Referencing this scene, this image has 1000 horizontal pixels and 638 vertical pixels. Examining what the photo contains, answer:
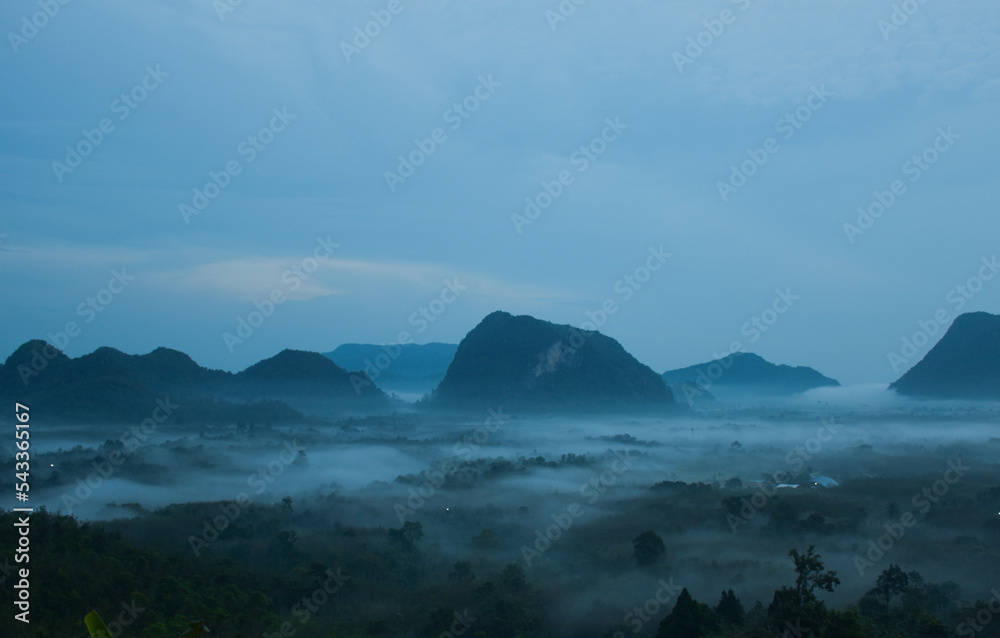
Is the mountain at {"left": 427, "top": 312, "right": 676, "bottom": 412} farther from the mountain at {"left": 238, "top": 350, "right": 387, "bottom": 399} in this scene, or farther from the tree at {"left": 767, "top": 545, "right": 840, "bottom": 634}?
the tree at {"left": 767, "top": 545, "right": 840, "bottom": 634}

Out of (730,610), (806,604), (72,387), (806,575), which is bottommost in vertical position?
(730,610)

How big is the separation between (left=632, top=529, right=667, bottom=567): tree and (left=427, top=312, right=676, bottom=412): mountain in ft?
313

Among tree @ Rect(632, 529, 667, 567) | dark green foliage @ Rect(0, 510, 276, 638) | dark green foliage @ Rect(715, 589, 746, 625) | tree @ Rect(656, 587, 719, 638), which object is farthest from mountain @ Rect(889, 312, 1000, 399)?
dark green foliage @ Rect(0, 510, 276, 638)

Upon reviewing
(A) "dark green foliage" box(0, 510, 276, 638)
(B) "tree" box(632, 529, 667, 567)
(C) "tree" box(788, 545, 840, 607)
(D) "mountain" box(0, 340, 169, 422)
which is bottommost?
(B) "tree" box(632, 529, 667, 567)

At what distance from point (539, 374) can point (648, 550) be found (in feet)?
333

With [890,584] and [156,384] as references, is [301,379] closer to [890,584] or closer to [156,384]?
[156,384]

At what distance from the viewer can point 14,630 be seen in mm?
15883

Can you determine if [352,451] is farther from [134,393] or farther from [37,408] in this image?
[37,408]

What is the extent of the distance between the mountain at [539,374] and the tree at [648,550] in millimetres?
95544

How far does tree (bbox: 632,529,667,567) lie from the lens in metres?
33.5

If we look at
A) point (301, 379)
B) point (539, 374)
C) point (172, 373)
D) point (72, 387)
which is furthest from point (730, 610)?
point (301, 379)

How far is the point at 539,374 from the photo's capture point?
135 metres

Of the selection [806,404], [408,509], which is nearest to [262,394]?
[408,509]

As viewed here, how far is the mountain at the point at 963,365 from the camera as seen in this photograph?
130 m
